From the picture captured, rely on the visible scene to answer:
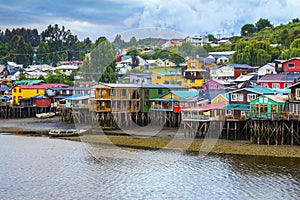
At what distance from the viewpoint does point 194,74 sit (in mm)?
67000

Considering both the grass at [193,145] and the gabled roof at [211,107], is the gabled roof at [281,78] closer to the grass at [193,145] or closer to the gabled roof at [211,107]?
the gabled roof at [211,107]

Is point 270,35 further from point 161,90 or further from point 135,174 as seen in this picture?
point 135,174

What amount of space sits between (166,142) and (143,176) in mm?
11760

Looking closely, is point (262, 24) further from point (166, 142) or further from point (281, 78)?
point (166, 142)

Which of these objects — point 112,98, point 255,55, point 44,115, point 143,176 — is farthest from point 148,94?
point 255,55

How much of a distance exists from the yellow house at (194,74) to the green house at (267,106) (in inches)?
1003

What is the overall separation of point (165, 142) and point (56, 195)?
16564mm

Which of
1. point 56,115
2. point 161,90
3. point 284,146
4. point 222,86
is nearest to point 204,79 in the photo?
point 222,86

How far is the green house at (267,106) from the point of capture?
36.7 m

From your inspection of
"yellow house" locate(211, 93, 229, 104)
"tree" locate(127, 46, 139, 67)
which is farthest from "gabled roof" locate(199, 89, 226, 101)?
"tree" locate(127, 46, 139, 67)

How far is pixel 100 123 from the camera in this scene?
49.2m

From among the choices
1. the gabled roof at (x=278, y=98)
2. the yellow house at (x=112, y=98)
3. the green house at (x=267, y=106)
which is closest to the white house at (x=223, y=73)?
the yellow house at (x=112, y=98)

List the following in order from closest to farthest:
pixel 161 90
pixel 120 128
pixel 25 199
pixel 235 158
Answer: pixel 25 199
pixel 235 158
pixel 120 128
pixel 161 90

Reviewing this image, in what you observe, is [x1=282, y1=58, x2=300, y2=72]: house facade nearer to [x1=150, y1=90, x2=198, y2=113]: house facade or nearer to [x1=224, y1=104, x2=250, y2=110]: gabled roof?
[x1=150, y1=90, x2=198, y2=113]: house facade
